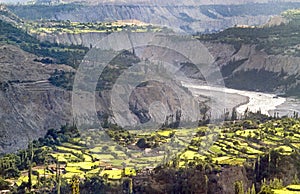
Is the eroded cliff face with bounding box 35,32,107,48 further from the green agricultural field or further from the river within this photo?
the green agricultural field

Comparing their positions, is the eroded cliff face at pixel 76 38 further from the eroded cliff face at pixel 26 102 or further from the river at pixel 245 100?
the eroded cliff face at pixel 26 102

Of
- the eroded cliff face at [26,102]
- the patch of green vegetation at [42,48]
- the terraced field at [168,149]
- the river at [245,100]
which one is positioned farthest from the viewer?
the patch of green vegetation at [42,48]

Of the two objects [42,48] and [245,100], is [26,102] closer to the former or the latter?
[42,48]

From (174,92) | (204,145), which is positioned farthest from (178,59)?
(204,145)

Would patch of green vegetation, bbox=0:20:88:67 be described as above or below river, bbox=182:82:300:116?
above

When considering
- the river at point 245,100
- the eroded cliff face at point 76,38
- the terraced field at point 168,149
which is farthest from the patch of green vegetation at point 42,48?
the terraced field at point 168,149

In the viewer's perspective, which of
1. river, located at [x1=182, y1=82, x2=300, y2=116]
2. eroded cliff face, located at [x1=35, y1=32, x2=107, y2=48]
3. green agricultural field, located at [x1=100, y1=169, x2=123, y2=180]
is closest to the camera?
green agricultural field, located at [x1=100, y1=169, x2=123, y2=180]

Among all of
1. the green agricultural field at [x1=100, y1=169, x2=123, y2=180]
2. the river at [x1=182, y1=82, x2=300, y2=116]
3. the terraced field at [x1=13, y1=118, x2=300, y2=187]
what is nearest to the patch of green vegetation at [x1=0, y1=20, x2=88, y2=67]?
the river at [x1=182, y1=82, x2=300, y2=116]

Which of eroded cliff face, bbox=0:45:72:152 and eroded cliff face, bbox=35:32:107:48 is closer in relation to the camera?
eroded cliff face, bbox=0:45:72:152

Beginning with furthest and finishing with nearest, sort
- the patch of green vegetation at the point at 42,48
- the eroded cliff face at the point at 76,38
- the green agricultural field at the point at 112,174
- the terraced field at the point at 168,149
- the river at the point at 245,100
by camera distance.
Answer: the eroded cliff face at the point at 76,38 < the patch of green vegetation at the point at 42,48 < the river at the point at 245,100 < the terraced field at the point at 168,149 < the green agricultural field at the point at 112,174

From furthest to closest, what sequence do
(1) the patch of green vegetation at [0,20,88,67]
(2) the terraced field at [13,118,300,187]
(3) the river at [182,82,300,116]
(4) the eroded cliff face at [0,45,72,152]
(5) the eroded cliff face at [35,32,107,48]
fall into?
(5) the eroded cliff face at [35,32,107,48] → (1) the patch of green vegetation at [0,20,88,67] → (3) the river at [182,82,300,116] → (4) the eroded cliff face at [0,45,72,152] → (2) the terraced field at [13,118,300,187]

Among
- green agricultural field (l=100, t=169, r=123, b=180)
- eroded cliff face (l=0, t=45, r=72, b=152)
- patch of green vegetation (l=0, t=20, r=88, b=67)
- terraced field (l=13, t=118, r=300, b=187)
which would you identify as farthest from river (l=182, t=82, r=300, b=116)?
green agricultural field (l=100, t=169, r=123, b=180)
